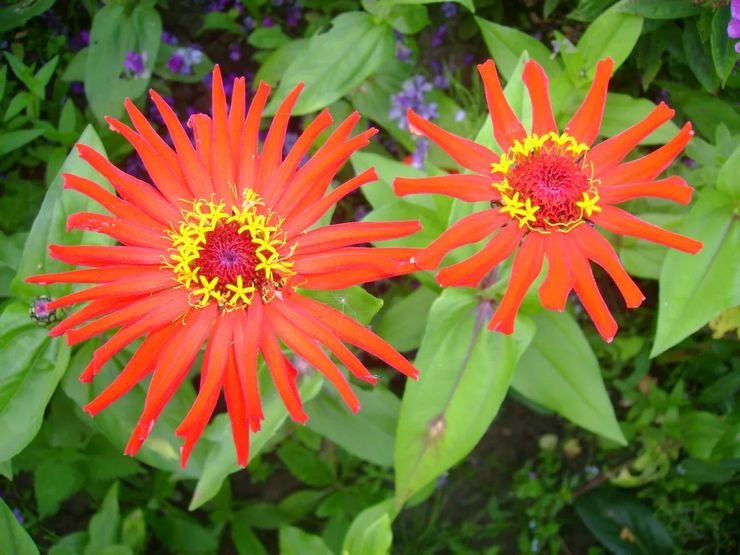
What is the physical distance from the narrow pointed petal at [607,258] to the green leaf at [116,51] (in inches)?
44.6

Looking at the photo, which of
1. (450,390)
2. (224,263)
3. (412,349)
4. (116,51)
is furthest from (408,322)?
(116,51)

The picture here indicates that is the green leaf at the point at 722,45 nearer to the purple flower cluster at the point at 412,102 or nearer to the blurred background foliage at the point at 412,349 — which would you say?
the blurred background foliage at the point at 412,349

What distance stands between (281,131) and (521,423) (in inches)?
54.6

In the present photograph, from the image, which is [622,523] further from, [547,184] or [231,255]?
[231,255]

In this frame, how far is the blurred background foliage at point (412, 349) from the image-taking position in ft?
4.49

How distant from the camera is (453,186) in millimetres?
1044

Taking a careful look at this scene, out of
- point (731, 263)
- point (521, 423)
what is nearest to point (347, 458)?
point (521, 423)

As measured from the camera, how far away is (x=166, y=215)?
109 centimetres

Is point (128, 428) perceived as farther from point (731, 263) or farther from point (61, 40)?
point (731, 263)

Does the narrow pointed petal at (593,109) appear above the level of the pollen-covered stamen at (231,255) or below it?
above

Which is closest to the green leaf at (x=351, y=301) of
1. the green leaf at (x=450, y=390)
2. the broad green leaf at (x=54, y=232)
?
the green leaf at (x=450, y=390)

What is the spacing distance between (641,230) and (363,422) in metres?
0.88

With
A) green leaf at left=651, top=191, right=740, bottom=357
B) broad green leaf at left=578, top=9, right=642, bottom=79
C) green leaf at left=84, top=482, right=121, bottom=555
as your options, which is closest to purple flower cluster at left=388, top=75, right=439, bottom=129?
broad green leaf at left=578, top=9, right=642, bottom=79

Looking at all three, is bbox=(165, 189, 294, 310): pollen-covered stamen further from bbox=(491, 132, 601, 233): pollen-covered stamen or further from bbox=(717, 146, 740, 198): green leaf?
bbox=(717, 146, 740, 198): green leaf
